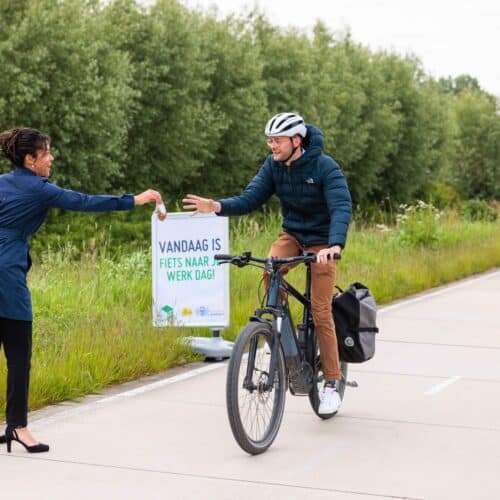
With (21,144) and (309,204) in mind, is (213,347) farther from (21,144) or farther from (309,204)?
(21,144)

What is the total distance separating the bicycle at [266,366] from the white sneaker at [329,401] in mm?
128

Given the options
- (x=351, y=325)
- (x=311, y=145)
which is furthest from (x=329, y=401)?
(x=311, y=145)

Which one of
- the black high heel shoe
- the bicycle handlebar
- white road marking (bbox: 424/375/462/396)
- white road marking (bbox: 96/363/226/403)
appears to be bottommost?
white road marking (bbox: 424/375/462/396)

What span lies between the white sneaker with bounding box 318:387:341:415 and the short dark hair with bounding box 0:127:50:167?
2269 mm

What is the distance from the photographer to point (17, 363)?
6066 millimetres

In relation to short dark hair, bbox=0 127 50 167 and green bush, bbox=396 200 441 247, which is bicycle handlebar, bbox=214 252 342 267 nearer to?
short dark hair, bbox=0 127 50 167

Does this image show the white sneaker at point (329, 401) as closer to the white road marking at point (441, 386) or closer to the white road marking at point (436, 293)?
the white road marking at point (441, 386)

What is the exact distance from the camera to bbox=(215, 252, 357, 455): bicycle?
19.5 ft

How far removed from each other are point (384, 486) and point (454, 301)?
31.2 ft

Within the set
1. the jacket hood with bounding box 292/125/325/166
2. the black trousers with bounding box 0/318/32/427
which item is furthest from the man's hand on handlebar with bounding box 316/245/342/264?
the black trousers with bounding box 0/318/32/427

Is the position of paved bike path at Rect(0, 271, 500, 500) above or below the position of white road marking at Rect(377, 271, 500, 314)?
below

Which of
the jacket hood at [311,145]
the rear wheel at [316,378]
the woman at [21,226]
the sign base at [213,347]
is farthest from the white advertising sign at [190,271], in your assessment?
the woman at [21,226]

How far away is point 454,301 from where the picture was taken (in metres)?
14.8

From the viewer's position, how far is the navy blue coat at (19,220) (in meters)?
5.93
